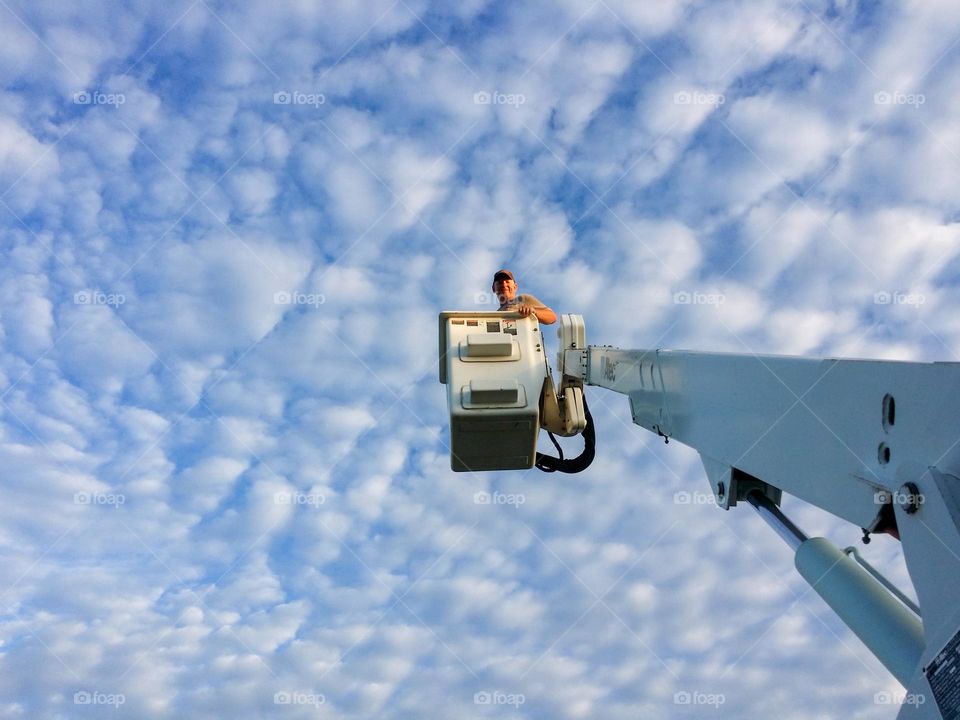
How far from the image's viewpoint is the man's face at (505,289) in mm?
6418

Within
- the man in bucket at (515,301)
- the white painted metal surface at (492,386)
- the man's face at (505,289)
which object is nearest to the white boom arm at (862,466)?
the white painted metal surface at (492,386)

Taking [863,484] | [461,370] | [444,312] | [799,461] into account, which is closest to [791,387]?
[799,461]

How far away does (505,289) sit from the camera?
21.2 feet

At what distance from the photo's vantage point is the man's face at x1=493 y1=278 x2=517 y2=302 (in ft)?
21.1

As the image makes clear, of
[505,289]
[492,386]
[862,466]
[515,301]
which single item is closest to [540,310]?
[515,301]

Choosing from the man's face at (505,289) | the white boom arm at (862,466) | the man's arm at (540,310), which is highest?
the man's face at (505,289)

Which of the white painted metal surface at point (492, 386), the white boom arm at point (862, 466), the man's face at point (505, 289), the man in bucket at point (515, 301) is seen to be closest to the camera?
the white boom arm at point (862, 466)

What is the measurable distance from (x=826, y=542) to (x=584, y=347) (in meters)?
3.16

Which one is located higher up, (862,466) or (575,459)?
(575,459)

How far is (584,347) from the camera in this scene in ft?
19.5

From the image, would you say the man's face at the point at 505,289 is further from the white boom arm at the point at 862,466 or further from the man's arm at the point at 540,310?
the white boom arm at the point at 862,466

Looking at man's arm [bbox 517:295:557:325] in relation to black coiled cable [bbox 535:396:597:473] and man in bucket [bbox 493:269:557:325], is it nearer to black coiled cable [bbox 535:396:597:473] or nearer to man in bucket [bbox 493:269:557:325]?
man in bucket [bbox 493:269:557:325]

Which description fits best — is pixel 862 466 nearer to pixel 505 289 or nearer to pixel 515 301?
pixel 515 301

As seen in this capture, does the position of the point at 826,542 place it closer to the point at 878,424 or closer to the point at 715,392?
the point at 715,392
